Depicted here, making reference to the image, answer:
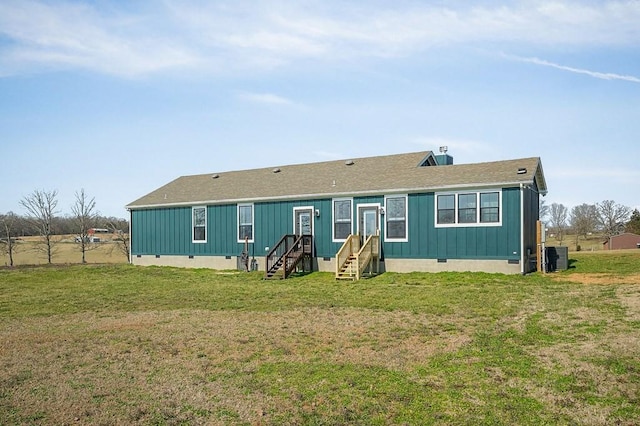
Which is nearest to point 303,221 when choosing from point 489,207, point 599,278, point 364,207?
point 364,207

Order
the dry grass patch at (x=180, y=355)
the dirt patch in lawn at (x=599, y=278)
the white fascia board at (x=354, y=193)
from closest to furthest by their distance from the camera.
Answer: the dry grass patch at (x=180, y=355) < the dirt patch in lawn at (x=599, y=278) < the white fascia board at (x=354, y=193)

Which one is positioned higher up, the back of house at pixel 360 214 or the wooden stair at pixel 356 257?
the back of house at pixel 360 214

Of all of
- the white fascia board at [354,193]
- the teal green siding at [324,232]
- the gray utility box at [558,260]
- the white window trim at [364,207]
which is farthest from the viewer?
the white window trim at [364,207]

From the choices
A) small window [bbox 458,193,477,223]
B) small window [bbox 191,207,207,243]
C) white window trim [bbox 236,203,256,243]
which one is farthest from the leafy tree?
small window [bbox 191,207,207,243]

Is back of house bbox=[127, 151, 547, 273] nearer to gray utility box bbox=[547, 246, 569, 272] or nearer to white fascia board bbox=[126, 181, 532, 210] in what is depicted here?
white fascia board bbox=[126, 181, 532, 210]

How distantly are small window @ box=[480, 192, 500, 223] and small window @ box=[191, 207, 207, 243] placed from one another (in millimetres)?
13721

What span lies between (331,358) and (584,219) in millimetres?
60782

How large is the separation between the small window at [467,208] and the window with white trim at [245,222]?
9.99m

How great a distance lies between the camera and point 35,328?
10.5 m

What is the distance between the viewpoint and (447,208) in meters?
19.6

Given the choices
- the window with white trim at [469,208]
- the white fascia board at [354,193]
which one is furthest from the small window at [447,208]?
the white fascia board at [354,193]

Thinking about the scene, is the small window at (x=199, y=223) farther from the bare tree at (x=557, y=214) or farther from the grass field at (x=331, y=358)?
the bare tree at (x=557, y=214)

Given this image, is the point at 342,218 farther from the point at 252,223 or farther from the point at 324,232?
the point at 252,223

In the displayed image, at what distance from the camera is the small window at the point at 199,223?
26.2 m
